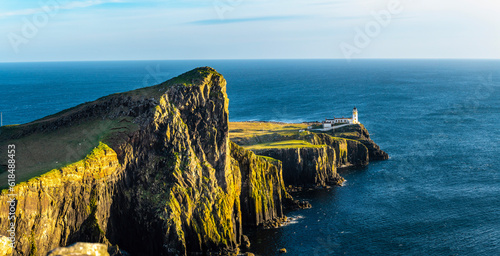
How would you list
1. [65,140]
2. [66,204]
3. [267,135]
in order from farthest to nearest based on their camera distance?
1. [267,135]
2. [65,140]
3. [66,204]

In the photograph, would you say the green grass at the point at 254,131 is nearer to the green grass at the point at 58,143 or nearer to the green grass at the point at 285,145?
the green grass at the point at 285,145

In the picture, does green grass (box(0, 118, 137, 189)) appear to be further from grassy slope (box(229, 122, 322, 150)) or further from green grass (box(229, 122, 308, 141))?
green grass (box(229, 122, 308, 141))

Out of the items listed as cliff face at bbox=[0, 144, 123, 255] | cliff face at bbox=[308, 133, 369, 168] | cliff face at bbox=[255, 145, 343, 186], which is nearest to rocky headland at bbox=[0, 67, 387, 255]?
cliff face at bbox=[0, 144, 123, 255]

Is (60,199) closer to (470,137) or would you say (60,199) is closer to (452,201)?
(452,201)

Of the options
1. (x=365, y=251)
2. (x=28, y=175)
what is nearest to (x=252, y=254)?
(x=365, y=251)

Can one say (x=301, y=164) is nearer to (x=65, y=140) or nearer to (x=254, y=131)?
(x=254, y=131)

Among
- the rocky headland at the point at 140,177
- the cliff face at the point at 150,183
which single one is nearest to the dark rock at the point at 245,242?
the rocky headland at the point at 140,177

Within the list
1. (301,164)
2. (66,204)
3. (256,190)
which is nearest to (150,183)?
(66,204)
